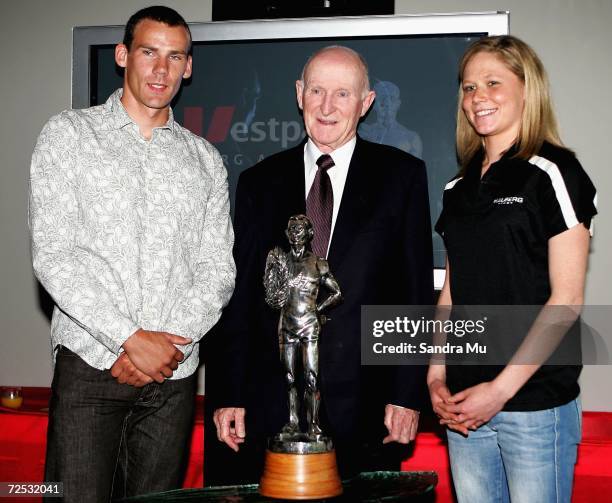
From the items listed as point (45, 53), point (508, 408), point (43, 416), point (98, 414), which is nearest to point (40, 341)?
point (43, 416)

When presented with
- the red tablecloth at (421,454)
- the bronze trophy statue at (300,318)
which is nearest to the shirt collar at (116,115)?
the bronze trophy statue at (300,318)

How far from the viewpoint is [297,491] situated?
1.80 metres

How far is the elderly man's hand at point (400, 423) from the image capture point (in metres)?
2.14

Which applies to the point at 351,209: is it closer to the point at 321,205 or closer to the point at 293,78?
the point at 321,205

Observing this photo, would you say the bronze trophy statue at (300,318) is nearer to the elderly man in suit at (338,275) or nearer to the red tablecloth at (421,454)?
the elderly man in suit at (338,275)

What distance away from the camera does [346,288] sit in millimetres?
2191

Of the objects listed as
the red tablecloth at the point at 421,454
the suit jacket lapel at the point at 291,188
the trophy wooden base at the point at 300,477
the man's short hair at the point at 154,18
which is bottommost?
the red tablecloth at the point at 421,454

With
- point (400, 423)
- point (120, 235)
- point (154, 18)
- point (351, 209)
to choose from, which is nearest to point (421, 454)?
point (400, 423)

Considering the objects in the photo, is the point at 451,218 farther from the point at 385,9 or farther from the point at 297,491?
the point at 385,9

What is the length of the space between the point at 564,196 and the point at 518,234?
0.14m

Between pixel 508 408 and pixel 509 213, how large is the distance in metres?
0.48

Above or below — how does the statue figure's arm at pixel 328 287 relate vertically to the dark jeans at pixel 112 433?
above

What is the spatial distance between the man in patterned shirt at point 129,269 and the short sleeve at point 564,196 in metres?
0.89

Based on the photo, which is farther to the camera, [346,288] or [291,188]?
Answer: [291,188]
